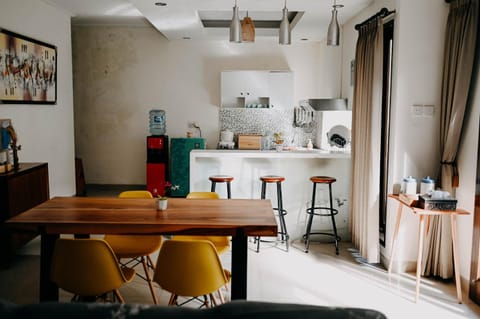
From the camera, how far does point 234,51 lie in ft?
27.1

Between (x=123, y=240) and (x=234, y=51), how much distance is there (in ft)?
17.7

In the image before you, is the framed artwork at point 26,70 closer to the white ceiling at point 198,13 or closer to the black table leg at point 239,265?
the white ceiling at point 198,13

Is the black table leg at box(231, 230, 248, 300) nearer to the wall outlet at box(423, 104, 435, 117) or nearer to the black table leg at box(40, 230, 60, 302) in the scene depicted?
the black table leg at box(40, 230, 60, 302)

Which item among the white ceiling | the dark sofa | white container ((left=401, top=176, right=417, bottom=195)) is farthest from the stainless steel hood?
the dark sofa

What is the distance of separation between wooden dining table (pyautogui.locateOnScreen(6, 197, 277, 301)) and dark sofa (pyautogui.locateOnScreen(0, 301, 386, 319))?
1416 millimetres

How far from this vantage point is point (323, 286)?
13.3 feet

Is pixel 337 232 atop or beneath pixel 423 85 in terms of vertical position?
beneath

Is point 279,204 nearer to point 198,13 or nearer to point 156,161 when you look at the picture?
point 198,13

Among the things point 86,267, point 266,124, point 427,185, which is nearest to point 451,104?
point 427,185

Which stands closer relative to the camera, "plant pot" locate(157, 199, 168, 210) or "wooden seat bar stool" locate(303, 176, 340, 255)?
"plant pot" locate(157, 199, 168, 210)

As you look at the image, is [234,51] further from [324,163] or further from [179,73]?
[324,163]

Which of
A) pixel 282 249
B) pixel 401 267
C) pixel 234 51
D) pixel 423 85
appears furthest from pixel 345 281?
pixel 234 51

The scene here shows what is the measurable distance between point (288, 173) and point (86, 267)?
3113 millimetres

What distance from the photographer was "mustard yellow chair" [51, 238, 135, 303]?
106 inches
